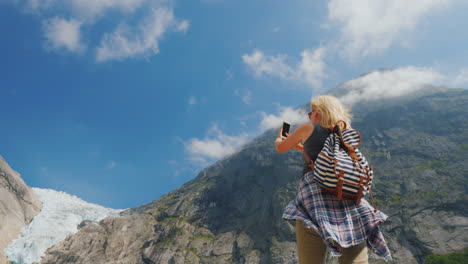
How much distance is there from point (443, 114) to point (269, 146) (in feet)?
328

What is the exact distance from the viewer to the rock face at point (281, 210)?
90438 millimetres

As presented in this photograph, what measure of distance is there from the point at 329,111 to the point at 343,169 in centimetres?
105

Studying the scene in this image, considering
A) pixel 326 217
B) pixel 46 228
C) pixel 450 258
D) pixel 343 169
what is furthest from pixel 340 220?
pixel 46 228

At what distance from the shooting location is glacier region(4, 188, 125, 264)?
129000 millimetres

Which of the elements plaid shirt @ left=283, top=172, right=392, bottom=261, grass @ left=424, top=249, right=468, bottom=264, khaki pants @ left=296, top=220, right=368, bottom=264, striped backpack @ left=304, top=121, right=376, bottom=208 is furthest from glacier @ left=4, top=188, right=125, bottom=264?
striped backpack @ left=304, top=121, right=376, bottom=208

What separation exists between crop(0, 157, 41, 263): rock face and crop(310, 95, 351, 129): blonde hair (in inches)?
6655

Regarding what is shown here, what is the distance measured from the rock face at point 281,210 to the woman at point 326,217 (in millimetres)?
98455

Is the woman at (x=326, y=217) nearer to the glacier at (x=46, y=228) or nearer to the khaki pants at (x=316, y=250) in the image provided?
the khaki pants at (x=316, y=250)

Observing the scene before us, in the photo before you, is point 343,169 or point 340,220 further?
point 340,220

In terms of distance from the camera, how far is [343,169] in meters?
3.60

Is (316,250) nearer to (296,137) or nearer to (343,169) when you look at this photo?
(343,169)

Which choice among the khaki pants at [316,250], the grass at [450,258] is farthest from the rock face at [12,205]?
the grass at [450,258]

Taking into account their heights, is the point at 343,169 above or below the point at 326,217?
above

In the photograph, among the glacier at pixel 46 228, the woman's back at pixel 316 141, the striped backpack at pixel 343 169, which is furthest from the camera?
the glacier at pixel 46 228
